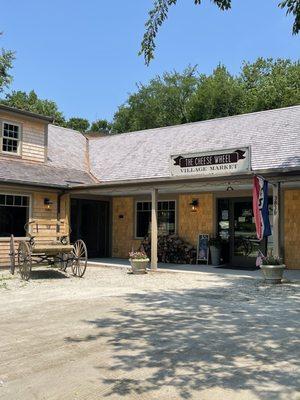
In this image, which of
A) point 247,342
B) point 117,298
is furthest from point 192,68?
point 247,342

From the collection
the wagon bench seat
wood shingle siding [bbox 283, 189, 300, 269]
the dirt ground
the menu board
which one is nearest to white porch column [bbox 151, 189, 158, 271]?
the menu board

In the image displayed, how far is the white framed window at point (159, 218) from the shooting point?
17.3m

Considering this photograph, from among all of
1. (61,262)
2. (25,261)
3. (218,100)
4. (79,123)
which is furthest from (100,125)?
(25,261)

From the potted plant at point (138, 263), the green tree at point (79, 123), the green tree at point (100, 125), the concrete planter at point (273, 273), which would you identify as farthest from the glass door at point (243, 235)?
the green tree at point (79, 123)

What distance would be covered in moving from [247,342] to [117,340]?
1672mm

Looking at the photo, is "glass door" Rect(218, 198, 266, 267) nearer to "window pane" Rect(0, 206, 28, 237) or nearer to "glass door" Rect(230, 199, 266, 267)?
"glass door" Rect(230, 199, 266, 267)

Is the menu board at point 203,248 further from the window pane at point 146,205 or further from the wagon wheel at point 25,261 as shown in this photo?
the wagon wheel at point 25,261

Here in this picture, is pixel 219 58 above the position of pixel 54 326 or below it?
above

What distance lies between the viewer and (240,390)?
4.19 metres

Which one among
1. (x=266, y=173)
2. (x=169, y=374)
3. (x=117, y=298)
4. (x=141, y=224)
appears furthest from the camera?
(x=141, y=224)

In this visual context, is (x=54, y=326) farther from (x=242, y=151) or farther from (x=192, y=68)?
(x=192, y=68)

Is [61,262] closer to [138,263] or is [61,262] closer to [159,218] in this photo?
[138,263]

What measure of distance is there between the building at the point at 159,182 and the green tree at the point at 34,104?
2279 centimetres

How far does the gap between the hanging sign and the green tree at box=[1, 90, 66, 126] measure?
30.6 meters
